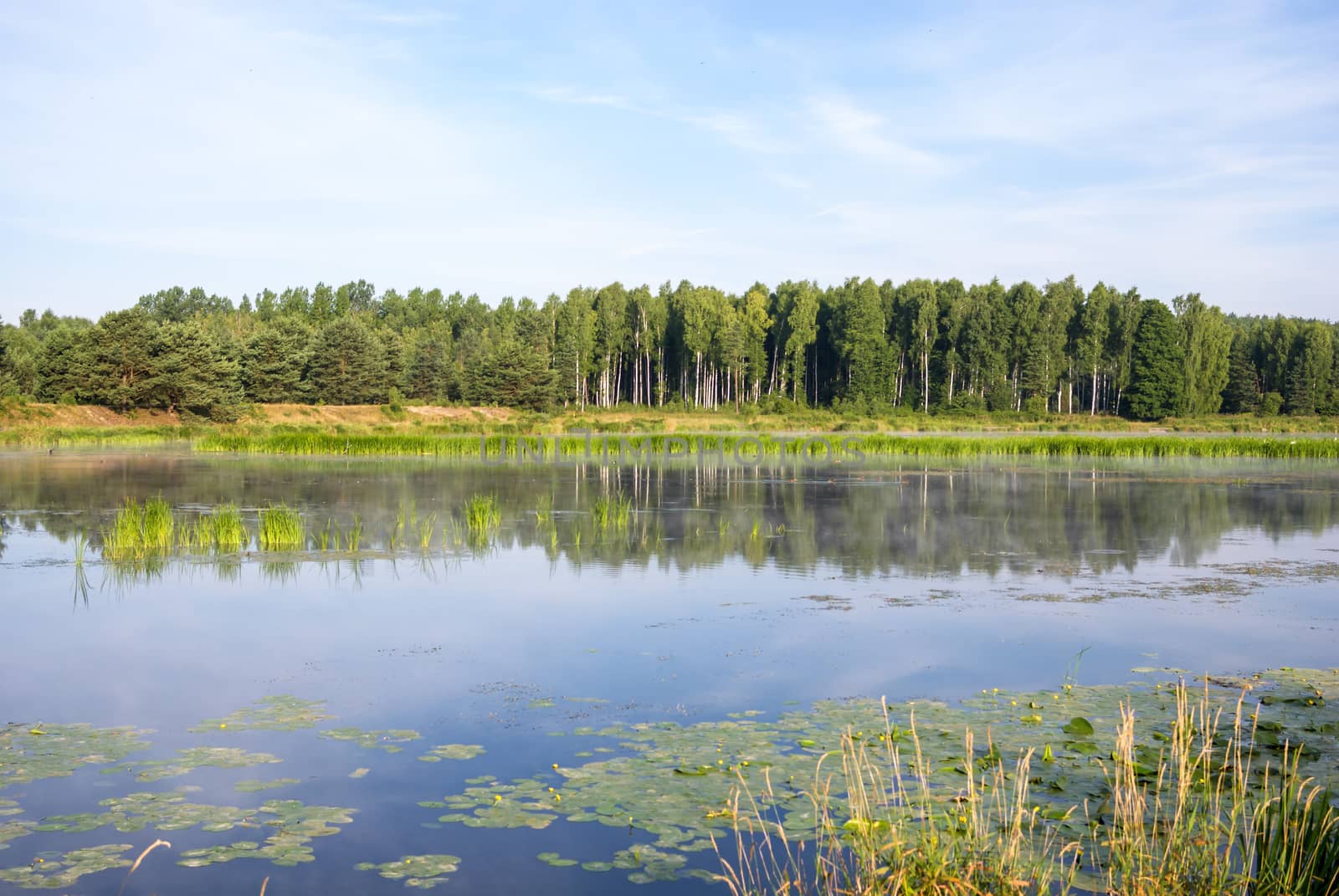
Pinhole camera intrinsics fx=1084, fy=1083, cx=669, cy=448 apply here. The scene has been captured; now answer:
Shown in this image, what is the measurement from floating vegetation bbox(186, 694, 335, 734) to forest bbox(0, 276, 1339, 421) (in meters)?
62.2

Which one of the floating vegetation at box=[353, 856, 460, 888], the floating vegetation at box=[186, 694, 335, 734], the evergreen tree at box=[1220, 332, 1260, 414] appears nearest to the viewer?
the floating vegetation at box=[353, 856, 460, 888]

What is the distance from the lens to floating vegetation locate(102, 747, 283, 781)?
6.88 metres

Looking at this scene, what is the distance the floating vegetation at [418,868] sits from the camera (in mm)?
5432

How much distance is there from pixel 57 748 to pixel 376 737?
2101 millimetres

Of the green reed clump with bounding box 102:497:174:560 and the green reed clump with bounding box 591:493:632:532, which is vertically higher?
the green reed clump with bounding box 102:497:174:560

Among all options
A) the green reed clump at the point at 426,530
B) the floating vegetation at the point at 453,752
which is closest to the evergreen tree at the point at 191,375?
the green reed clump at the point at 426,530

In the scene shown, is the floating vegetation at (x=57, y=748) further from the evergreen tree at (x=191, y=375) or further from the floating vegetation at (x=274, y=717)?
the evergreen tree at (x=191, y=375)

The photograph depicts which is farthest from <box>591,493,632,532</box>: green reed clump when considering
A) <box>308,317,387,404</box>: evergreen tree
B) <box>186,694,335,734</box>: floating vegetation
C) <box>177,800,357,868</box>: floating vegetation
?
<box>308,317,387,404</box>: evergreen tree

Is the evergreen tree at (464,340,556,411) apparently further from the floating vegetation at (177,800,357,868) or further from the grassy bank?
the floating vegetation at (177,800,357,868)

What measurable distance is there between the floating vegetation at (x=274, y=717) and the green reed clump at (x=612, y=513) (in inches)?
413

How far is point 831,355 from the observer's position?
98250 millimetres

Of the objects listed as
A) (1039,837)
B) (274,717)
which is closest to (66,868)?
(274,717)

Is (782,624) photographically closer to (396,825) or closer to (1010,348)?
(396,825)

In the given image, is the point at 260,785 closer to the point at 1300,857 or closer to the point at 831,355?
the point at 1300,857
